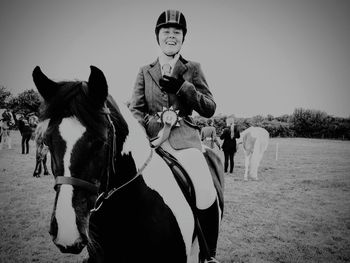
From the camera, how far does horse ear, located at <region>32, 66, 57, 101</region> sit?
1543 millimetres

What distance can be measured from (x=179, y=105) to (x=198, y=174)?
84cm

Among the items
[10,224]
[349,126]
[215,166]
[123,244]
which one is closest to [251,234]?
[215,166]

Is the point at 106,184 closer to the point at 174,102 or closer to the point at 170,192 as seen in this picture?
the point at 170,192

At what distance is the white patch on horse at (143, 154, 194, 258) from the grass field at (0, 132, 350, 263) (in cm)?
328

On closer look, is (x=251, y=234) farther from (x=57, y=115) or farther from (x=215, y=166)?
(x=57, y=115)

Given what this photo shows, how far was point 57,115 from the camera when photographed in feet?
4.85

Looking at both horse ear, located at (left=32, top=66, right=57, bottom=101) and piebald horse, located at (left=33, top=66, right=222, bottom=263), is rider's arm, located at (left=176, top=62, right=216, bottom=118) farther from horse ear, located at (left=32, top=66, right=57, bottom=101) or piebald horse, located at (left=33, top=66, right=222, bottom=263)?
horse ear, located at (left=32, top=66, right=57, bottom=101)

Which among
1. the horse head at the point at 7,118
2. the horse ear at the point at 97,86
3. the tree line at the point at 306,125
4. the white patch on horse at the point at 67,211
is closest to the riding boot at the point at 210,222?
the white patch on horse at the point at 67,211

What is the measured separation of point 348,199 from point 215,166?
9.41m

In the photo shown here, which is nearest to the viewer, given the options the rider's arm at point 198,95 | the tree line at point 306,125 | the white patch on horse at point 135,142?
the white patch on horse at point 135,142

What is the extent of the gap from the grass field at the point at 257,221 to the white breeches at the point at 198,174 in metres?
3.12

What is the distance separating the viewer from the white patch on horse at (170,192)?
6.84 ft

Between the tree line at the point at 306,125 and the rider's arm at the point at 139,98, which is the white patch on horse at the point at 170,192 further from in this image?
the tree line at the point at 306,125

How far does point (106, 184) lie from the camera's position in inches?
64.9
